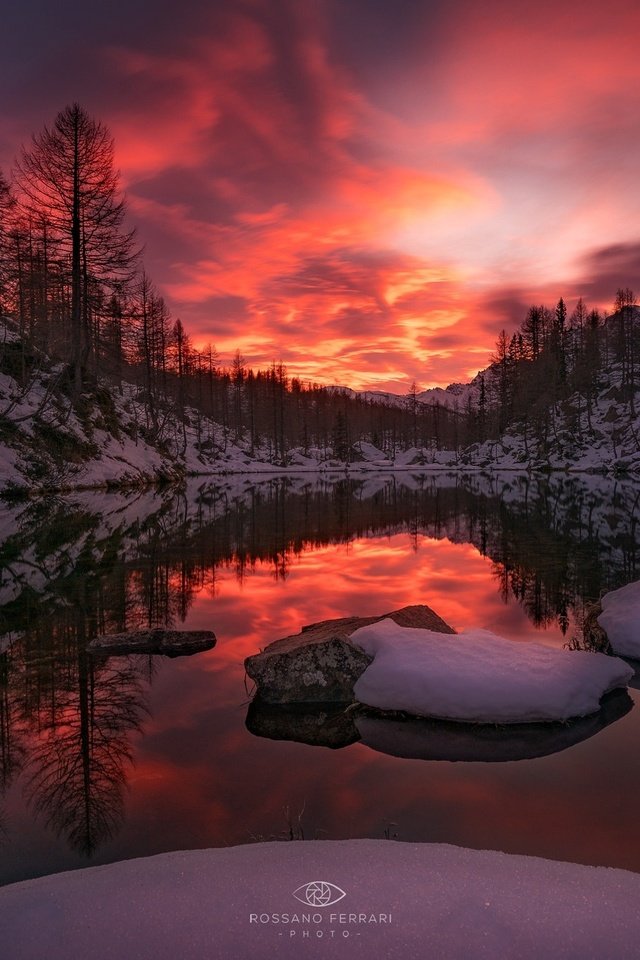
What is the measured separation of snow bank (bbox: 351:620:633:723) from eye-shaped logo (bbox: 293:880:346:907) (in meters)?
2.83

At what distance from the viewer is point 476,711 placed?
5.00m

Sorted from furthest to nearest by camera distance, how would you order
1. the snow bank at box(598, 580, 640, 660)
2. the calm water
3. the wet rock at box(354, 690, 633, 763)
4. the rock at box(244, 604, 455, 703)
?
the snow bank at box(598, 580, 640, 660)
the rock at box(244, 604, 455, 703)
the wet rock at box(354, 690, 633, 763)
the calm water

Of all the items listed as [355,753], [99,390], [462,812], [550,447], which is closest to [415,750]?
[355,753]

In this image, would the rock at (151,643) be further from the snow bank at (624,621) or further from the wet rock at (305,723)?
the snow bank at (624,621)

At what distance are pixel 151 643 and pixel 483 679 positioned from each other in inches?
165

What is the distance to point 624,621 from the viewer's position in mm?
7203

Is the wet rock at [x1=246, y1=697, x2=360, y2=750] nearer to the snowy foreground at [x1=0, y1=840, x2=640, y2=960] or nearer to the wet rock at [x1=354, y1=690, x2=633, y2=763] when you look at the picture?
the wet rock at [x1=354, y1=690, x2=633, y2=763]

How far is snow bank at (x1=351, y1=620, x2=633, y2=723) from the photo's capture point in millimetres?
5031

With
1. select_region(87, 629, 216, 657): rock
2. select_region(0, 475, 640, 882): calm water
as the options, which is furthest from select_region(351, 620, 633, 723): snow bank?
select_region(87, 629, 216, 657): rock

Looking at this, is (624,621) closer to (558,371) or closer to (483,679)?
(483,679)

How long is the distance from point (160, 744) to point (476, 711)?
2.74m

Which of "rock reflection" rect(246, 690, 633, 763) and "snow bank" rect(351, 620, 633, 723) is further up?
"snow bank" rect(351, 620, 633, 723)

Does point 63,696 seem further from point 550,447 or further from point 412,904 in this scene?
point 550,447

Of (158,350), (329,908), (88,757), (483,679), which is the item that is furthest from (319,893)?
(158,350)
